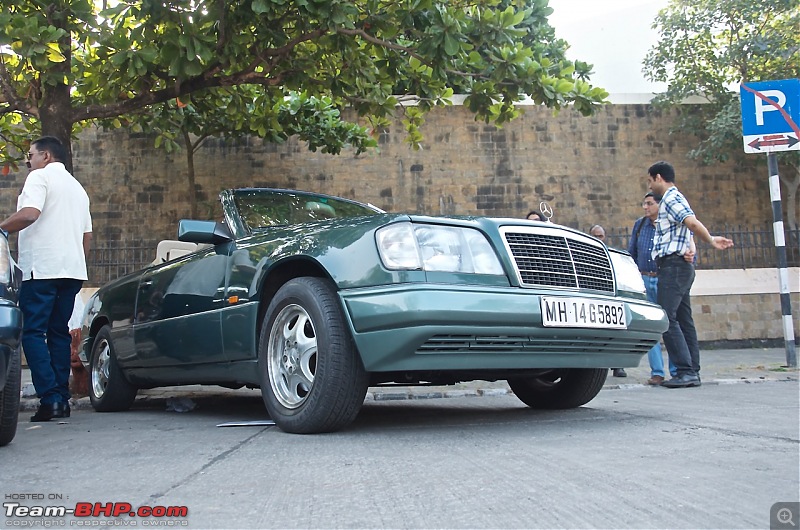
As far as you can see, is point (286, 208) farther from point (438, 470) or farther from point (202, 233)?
point (438, 470)

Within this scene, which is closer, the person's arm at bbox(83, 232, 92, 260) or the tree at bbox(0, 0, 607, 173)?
the person's arm at bbox(83, 232, 92, 260)

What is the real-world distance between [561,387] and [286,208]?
2172 millimetres

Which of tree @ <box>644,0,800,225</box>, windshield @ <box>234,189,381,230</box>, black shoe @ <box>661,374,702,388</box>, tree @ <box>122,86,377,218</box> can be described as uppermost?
tree @ <box>644,0,800,225</box>

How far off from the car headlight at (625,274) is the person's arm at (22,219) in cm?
367

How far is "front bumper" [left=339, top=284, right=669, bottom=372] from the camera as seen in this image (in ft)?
11.6

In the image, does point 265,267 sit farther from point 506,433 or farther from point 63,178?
point 63,178

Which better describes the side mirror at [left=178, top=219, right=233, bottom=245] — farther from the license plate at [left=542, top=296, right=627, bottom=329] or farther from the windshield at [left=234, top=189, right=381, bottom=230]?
the license plate at [left=542, top=296, right=627, bottom=329]

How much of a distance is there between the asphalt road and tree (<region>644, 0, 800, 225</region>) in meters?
14.5

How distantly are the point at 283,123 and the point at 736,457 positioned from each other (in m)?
11.0

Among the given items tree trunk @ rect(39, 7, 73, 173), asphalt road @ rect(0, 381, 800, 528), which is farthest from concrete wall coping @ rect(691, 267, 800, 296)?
tree trunk @ rect(39, 7, 73, 173)

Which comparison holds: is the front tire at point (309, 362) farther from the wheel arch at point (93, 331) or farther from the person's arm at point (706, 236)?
the person's arm at point (706, 236)

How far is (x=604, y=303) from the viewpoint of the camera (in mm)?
4184

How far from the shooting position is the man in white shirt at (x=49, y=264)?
5.18 m

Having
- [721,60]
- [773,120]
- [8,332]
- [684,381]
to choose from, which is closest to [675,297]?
[684,381]
